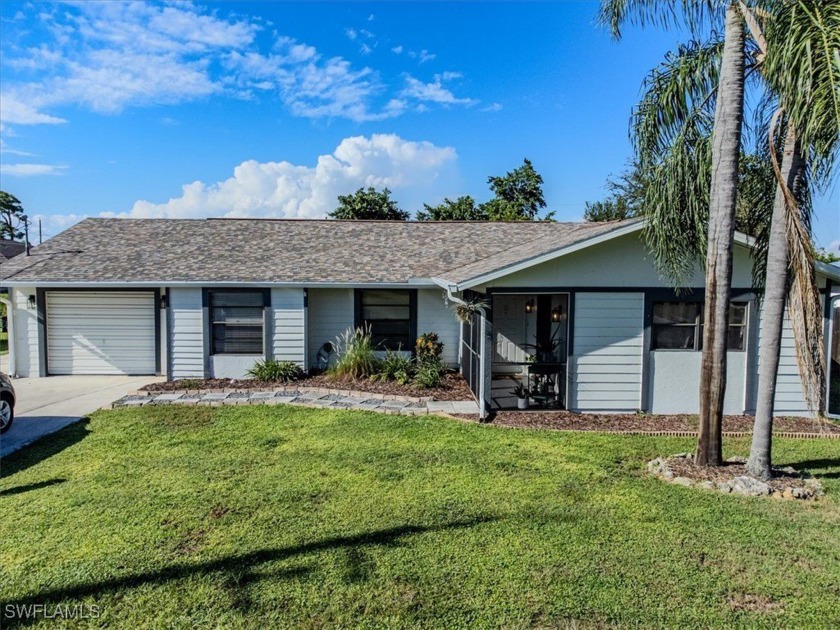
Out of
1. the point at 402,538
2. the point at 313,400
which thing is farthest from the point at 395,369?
the point at 402,538

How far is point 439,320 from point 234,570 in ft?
29.4

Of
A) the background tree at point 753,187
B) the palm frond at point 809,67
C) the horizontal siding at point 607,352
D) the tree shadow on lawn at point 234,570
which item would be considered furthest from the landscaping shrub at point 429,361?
the palm frond at point 809,67

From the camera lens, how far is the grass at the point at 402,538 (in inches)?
136

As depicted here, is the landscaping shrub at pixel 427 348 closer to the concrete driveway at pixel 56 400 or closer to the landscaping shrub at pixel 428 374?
the landscaping shrub at pixel 428 374

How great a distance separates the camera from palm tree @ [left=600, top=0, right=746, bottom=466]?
5.63 meters

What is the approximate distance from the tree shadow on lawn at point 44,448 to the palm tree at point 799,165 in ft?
31.0

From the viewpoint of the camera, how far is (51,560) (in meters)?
4.04

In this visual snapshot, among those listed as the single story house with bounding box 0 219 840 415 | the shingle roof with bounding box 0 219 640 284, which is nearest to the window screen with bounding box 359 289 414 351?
the single story house with bounding box 0 219 840 415

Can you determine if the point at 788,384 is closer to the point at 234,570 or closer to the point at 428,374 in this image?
the point at 428,374

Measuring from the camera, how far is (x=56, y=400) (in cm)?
983

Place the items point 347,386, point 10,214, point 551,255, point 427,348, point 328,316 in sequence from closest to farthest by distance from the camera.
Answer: point 551,255 < point 347,386 < point 427,348 < point 328,316 < point 10,214

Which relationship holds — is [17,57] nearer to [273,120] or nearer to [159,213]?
[273,120]

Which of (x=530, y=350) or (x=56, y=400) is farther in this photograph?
(x=530, y=350)

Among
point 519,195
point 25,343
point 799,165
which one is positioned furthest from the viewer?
point 519,195
